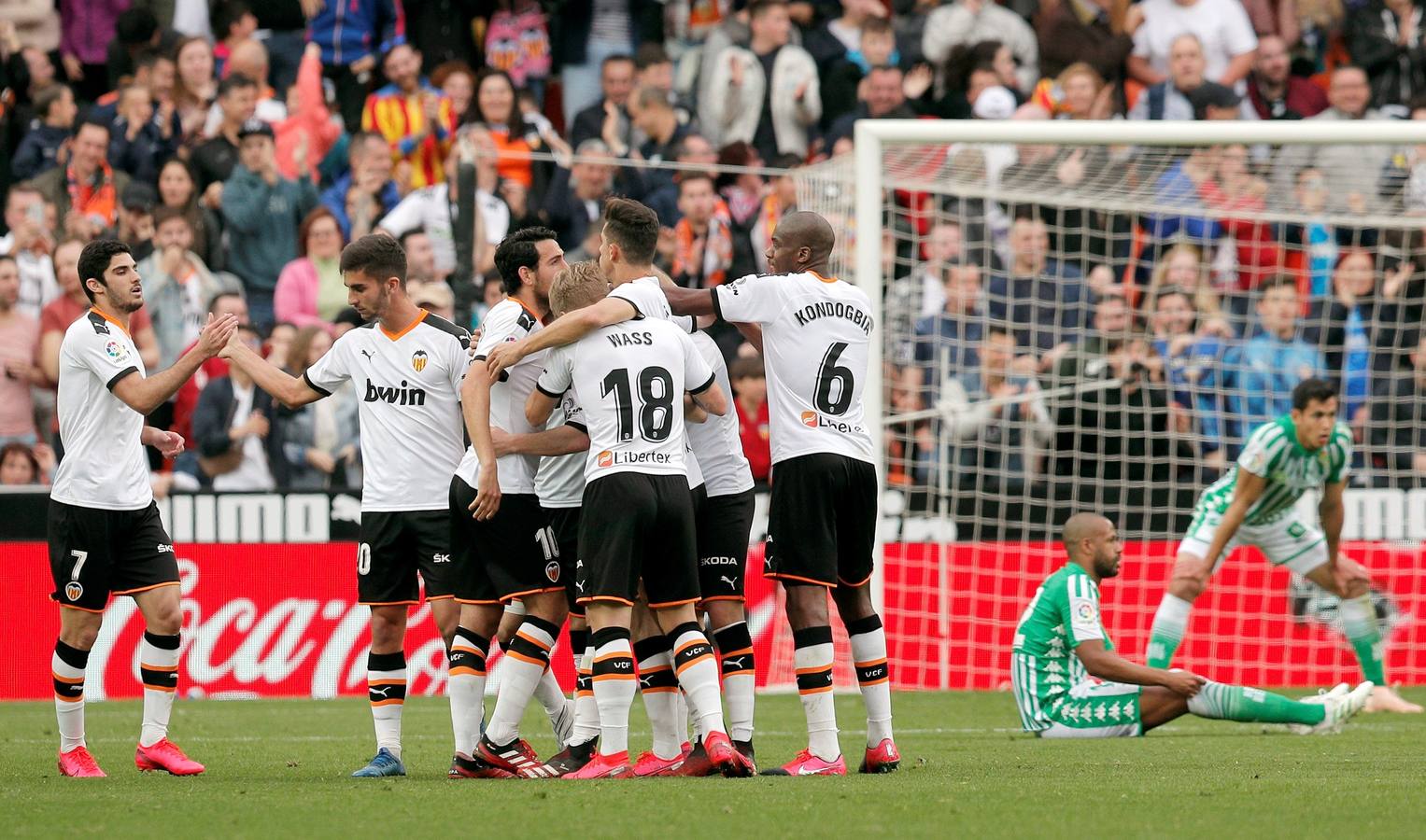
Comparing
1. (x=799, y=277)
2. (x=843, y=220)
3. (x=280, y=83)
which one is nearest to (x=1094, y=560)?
(x=799, y=277)

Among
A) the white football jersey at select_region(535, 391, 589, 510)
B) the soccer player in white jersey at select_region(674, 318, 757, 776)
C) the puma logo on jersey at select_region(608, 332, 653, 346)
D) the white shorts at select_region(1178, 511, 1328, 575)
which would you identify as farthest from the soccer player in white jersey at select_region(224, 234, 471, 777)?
the white shorts at select_region(1178, 511, 1328, 575)

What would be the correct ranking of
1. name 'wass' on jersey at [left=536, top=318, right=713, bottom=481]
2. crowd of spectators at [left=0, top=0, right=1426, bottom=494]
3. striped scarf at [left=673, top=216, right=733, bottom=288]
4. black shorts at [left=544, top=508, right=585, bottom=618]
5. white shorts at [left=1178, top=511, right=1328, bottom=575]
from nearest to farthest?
name 'wass' on jersey at [left=536, top=318, right=713, bottom=481], black shorts at [left=544, top=508, right=585, bottom=618], white shorts at [left=1178, top=511, right=1328, bottom=575], crowd of spectators at [left=0, top=0, right=1426, bottom=494], striped scarf at [left=673, top=216, right=733, bottom=288]

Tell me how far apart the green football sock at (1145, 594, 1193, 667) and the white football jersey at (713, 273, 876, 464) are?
15.2 feet

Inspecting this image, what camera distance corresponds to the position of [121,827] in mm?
6387

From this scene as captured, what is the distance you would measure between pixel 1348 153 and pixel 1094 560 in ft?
28.2

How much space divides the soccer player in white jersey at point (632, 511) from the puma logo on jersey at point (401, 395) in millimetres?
780

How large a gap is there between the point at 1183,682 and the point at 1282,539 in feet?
10.3

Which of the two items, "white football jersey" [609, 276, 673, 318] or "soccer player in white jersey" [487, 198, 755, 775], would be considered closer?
"soccer player in white jersey" [487, 198, 755, 775]

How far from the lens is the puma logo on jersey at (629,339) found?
784 cm

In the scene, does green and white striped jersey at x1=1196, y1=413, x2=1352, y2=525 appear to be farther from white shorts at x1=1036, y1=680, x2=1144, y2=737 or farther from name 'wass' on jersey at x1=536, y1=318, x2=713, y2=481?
name 'wass' on jersey at x1=536, y1=318, x2=713, y2=481

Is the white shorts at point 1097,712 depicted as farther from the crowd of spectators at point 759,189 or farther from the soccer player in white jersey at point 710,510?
the crowd of spectators at point 759,189

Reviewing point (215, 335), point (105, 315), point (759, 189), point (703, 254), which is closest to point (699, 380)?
point (215, 335)

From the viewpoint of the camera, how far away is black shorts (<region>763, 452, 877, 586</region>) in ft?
26.9

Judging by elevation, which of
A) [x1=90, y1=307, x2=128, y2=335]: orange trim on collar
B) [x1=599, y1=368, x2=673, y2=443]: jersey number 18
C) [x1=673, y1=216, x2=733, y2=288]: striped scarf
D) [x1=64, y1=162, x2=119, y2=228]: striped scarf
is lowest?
[x1=599, y1=368, x2=673, y2=443]: jersey number 18
